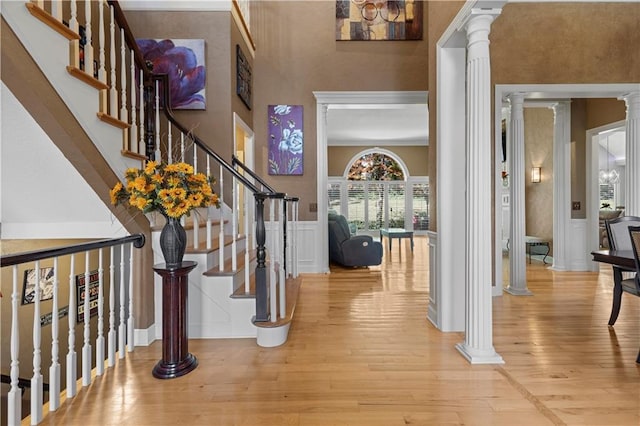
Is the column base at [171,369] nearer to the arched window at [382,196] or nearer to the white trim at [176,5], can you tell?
the white trim at [176,5]

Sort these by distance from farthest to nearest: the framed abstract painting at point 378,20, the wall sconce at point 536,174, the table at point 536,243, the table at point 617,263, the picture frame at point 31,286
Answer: the wall sconce at point 536,174 < the table at point 536,243 < the framed abstract painting at point 378,20 < the picture frame at point 31,286 < the table at point 617,263

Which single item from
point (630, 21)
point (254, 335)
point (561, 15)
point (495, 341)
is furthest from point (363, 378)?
point (630, 21)

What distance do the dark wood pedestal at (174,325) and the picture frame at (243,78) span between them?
298 cm

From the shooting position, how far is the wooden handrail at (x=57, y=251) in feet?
5.07

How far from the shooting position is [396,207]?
441 inches

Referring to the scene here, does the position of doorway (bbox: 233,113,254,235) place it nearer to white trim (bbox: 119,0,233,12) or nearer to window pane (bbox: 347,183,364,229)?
white trim (bbox: 119,0,233,12)

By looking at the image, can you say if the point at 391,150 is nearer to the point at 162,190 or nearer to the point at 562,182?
the point at 562,182

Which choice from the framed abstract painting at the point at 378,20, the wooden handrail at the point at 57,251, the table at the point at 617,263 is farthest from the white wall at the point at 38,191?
the framed abstract painting at the point at 378,20

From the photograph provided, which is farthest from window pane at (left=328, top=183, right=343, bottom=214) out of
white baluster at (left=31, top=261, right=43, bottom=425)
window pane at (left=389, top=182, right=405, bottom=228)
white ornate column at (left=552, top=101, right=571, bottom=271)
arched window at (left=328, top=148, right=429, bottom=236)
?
white baluster at (left=31, top=261, right=43, bottom=425)

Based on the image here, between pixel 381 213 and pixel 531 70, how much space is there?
735 cm

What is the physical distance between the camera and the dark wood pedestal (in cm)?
222

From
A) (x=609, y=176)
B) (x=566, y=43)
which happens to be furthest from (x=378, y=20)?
(x=609, y=176)

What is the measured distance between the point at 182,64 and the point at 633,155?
6.05 m

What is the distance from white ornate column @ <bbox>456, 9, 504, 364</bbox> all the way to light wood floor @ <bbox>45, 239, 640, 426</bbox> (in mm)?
250
